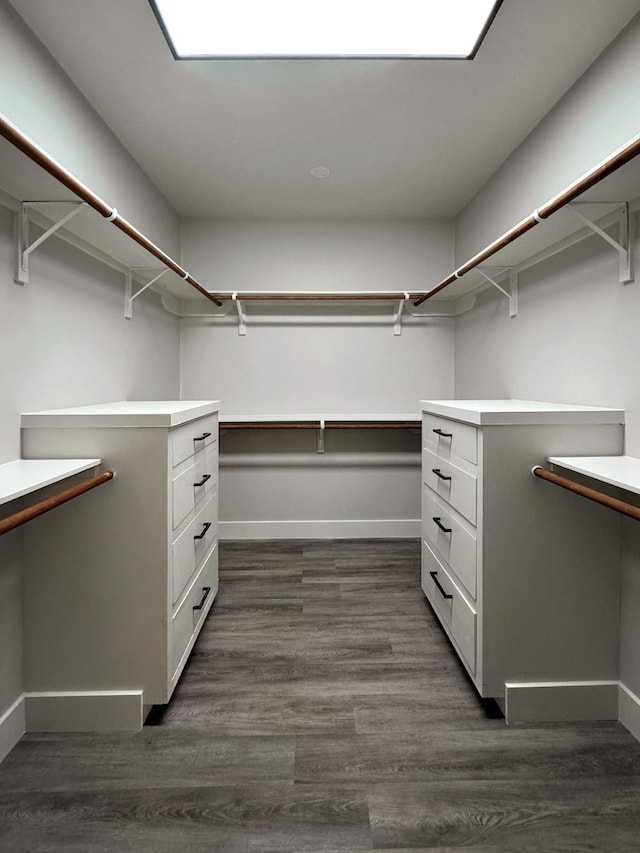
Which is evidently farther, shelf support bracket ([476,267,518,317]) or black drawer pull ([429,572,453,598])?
shelf support bracket ([476,267,518,317])

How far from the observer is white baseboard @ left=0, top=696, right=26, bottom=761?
128cm

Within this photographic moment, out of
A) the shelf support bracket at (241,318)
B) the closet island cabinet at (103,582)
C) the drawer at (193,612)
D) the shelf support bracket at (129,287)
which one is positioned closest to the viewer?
the closet island cabinet at (103,582)

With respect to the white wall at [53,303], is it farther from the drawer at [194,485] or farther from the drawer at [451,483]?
the drawer at [451,483]

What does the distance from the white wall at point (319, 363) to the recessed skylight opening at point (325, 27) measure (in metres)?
1.53

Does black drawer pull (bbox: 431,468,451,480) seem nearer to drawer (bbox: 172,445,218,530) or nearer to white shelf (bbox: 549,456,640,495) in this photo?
white shelf (bbox: 549,456,640,495)

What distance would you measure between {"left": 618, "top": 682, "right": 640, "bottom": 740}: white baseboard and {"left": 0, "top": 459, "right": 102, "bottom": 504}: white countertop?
5.62ft

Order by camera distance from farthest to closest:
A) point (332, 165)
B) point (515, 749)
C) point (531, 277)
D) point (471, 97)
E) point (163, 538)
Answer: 1. point (332, 165)
2. point (531, 277)
3. point (471, 97)
4. point (163, 538)
5. point (515, 749)

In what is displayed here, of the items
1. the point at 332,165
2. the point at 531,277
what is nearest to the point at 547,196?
the point at 531,277

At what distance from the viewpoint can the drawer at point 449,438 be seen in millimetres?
1535

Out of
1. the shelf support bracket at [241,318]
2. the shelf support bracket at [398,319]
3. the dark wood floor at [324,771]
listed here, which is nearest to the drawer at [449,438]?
the dark wood floor at [324,771]

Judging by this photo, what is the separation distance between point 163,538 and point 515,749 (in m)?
1.17

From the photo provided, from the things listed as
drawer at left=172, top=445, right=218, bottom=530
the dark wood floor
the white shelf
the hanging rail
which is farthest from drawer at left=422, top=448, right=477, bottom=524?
drawer at left=172, top=445, right=218, bottom=530

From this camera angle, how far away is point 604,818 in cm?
108

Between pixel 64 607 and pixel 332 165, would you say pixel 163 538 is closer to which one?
pixel 64 607
